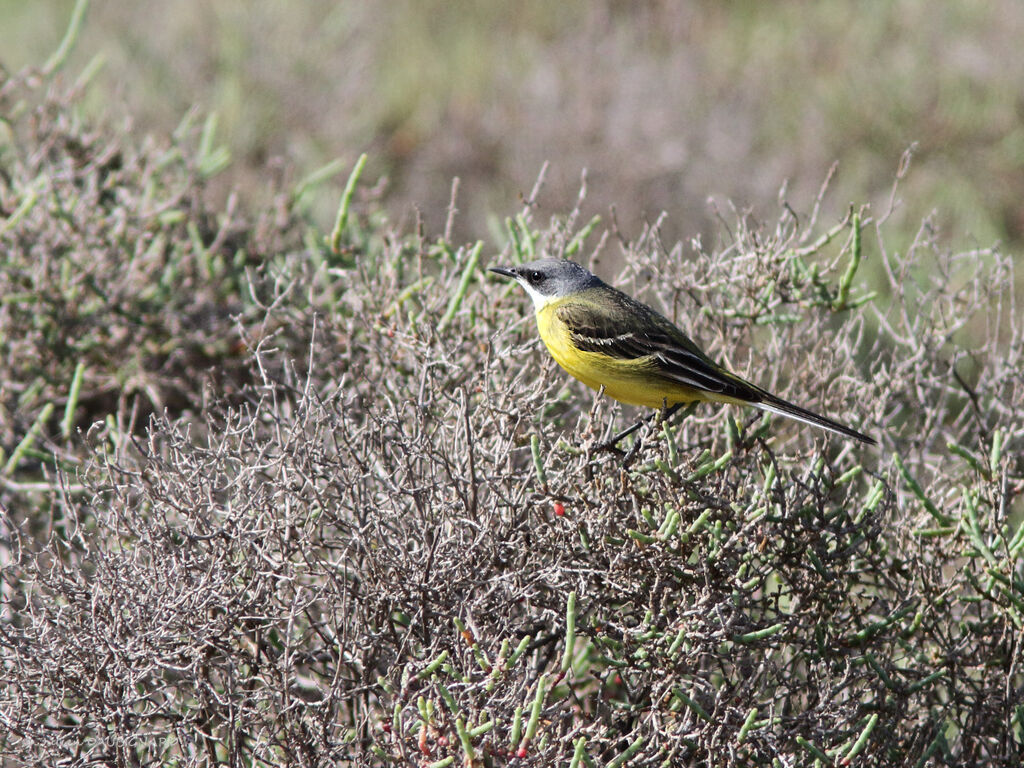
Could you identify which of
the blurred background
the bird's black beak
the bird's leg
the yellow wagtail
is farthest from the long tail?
the blurred background

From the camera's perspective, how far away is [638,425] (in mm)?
3658

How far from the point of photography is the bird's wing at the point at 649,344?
3.58 m

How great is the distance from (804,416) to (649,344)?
60 centimetres

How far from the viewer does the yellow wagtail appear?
11.8 ft

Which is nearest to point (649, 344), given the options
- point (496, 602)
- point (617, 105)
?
point (496, 602)

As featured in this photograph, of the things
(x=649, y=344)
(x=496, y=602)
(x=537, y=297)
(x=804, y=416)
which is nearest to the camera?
(x=496, y=602)

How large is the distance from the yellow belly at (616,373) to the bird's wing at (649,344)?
0.02 metres

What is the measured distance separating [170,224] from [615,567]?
3181mm

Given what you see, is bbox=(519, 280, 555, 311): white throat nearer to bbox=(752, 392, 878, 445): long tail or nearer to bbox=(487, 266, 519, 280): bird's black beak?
bbox=(487, 266, 519, 280): bird's black beak

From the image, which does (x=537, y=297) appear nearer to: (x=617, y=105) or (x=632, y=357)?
(x=632, y=357)

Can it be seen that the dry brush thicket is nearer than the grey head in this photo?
Yes

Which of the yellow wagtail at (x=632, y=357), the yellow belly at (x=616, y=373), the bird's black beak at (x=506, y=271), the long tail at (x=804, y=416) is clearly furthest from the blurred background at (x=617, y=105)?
the long tail at (x=804, y=416)

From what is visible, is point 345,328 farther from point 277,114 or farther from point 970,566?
point 277,114

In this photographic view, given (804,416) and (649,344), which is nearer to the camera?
(804,416)
